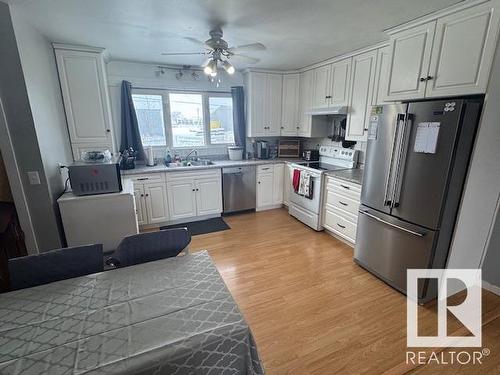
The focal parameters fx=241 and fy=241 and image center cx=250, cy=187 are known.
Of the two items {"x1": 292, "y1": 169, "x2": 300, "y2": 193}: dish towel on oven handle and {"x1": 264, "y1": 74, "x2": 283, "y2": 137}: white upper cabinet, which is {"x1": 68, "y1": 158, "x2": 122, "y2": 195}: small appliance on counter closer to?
{"x1": 292, "y1": 169, "x2": 300, "y2": 193}: dish towel on oven handle

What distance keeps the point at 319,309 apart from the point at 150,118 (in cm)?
364

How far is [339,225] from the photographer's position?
128 inches

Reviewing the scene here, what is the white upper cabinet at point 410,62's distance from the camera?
208 cm

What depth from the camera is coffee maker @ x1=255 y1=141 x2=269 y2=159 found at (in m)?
4.45

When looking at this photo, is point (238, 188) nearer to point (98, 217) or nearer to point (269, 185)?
point (269, 185)

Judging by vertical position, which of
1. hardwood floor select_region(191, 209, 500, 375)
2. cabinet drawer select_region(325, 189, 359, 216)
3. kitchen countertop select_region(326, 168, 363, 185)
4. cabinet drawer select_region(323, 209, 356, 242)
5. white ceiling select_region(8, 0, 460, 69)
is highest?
white ceiling select_region(8, 0, 460, 69)

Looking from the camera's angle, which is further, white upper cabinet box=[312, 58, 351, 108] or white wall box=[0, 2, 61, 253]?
white upper cabinet box=[312, 58, 351, 108]

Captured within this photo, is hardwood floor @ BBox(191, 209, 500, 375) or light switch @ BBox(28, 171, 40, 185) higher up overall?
light switch @ BBox(28, 171, 40, 185)

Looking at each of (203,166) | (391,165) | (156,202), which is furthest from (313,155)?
(156,202)

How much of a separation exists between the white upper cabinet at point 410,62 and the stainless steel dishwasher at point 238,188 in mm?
2320

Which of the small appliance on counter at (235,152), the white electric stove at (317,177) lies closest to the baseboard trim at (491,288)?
the white electric stove at (317,177)

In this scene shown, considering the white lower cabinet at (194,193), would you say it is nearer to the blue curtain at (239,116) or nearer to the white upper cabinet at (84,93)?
the blue curtain at (239,116)

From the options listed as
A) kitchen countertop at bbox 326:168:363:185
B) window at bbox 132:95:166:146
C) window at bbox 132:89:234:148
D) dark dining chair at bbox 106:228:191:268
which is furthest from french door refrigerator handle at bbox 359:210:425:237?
window at bbox 132:95:166:146

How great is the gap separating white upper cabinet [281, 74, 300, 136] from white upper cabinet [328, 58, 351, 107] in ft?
2.79
